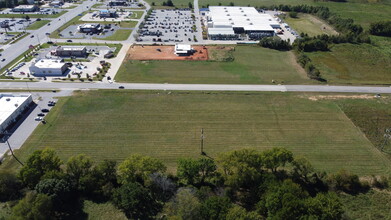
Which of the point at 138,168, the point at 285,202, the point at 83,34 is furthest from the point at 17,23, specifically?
the point at 285,202

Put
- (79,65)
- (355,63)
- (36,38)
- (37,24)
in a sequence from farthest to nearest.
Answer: (37,24) < (36,38) < (355,63) < (79,65)

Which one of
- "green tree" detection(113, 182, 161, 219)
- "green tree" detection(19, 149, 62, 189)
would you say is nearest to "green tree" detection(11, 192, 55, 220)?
"green tree" detection(19, 149, 62, 189)

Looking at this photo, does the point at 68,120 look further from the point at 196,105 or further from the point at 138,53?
the point at 138,53

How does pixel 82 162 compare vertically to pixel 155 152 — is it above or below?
above

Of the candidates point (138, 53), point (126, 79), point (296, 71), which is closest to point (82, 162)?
point (126, 79)

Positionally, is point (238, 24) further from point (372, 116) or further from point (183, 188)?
point (183, 188)

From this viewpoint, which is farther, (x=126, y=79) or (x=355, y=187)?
(x=126, y=79)

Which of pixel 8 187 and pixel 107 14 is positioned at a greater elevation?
pixel 107 14
